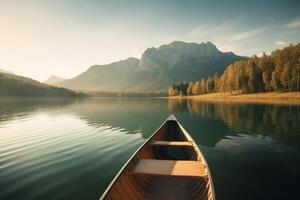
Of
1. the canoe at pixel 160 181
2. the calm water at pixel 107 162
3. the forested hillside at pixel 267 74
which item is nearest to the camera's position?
the canoe at pixel 160 181

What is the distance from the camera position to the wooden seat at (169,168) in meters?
9.44

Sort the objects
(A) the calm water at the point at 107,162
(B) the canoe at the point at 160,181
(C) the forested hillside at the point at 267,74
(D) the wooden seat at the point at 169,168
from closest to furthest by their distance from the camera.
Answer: (B) the canoe at the point at 160,181, (D) the wooden seat at the point at 169,168, (A) the calm water at the point at 107,162, (C) the forested hillside at the point at 267,74

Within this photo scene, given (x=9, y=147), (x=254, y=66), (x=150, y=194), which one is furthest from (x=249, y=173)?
(x=254, y=66)

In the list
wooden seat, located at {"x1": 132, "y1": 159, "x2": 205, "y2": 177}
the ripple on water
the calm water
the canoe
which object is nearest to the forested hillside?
the calm water

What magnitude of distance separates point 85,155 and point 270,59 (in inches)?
4566

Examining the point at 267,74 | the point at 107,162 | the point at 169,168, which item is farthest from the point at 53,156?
the point at 267,74

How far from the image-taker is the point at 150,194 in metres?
9.59

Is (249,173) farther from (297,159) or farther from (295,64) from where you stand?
(295,64)

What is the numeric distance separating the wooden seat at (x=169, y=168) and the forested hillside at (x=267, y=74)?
Result: 310 ft

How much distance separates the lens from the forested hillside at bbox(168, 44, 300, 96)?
287 ft

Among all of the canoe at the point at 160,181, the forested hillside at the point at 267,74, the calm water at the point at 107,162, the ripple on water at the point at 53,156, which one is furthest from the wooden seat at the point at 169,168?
the forested hillside at the point at 267,74

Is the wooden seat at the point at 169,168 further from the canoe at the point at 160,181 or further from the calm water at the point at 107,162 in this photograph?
the calm water at the point at 107,162

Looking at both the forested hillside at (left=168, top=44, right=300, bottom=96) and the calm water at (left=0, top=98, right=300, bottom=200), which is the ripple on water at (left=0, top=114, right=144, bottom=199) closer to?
the calm water at (left=0, top=98, right=300, bottom=200)

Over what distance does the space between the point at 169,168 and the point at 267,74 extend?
10788cm
